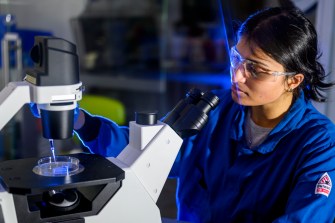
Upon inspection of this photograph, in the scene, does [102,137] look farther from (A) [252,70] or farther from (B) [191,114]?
(A) [252,70]

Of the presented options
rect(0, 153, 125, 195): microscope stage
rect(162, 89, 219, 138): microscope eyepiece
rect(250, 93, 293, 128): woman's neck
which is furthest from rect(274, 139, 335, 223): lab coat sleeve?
rect(0, 153, 125, 195): microscope stage

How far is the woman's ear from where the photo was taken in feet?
3.89

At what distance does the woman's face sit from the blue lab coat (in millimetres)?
86

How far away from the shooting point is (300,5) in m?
1.62

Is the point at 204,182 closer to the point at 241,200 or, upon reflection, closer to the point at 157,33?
the point at 241,200

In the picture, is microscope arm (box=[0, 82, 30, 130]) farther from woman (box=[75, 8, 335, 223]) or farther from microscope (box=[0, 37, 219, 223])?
woman (box=[75, 8, 335, 223])

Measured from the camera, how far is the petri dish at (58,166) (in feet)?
2.84

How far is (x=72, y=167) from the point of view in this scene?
2.95ft

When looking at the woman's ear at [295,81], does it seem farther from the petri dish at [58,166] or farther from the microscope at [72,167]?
the petri dish at [58,166]

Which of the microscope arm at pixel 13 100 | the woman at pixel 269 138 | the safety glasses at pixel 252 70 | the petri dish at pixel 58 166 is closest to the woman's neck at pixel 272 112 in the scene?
the woman at pixel 269 138

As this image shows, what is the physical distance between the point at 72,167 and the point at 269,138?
558mm

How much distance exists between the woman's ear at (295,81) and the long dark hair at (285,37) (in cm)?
1

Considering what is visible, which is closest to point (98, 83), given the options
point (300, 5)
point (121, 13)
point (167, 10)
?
point (121, 13)

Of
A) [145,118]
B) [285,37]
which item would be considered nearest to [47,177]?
[145,118]
